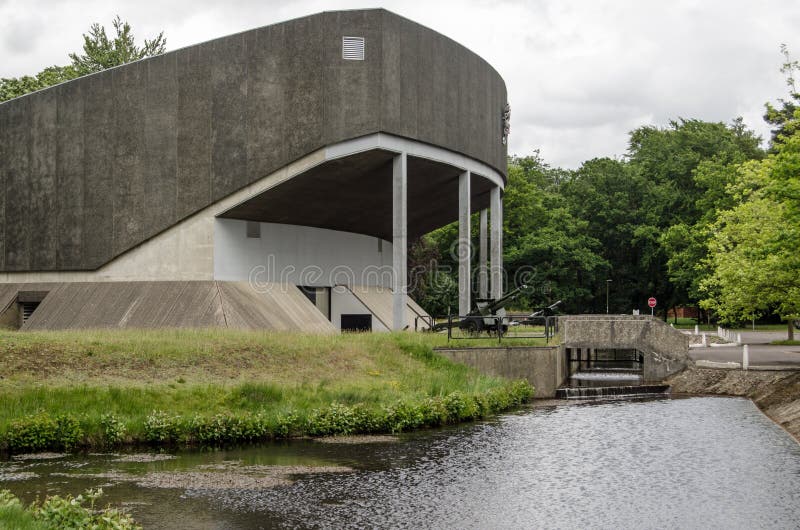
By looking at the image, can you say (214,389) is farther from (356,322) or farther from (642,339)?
(356,322)

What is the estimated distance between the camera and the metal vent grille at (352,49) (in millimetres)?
32188

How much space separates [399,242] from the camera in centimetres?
3300

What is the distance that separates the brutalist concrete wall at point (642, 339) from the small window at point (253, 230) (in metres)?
13.3

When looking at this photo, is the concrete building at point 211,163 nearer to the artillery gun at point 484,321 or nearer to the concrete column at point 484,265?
the artillery gun at point 484,321

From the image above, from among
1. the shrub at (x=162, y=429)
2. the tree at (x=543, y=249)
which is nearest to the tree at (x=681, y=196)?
the tree at (x=543, y=249)

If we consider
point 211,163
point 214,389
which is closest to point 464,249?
point 211,163

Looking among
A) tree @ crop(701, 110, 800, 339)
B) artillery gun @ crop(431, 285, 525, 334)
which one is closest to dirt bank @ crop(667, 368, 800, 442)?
tree @ crop(701, 110, 800, 339)

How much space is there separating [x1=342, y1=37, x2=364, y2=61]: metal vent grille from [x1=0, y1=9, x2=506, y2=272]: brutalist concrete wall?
0.21 meters

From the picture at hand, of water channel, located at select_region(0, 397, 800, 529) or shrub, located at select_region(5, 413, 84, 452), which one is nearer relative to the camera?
water channel, located at select_region(0, 397, 800, 529)

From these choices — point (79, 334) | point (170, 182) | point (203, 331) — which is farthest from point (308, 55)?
point (79, 334)

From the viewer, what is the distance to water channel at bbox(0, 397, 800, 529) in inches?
486

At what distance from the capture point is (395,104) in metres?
32.8

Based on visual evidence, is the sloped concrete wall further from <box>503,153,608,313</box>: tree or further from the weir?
<box>503,153,608,313</box>: tree

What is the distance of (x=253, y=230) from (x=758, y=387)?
65.3 ft
